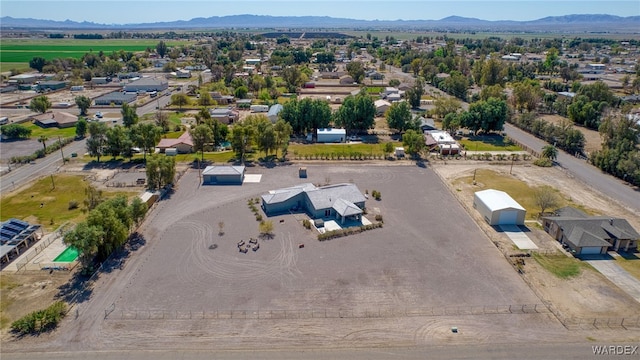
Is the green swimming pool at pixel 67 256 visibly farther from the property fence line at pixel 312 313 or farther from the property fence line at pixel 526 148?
the property fence line at pixel 526 148

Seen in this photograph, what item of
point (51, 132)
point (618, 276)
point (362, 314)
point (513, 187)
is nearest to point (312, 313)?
point (362, 314)

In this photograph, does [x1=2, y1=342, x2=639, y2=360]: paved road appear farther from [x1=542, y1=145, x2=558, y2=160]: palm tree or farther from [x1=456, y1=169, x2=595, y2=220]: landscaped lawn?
[x1=542, y1=145, x2=558, y2=160]: palm tree

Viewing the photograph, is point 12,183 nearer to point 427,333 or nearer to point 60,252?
point 60,252

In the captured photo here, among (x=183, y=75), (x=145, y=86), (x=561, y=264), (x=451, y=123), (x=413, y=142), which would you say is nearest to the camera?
(x=561, y=264)

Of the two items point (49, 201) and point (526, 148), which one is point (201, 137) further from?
point (526, 148)

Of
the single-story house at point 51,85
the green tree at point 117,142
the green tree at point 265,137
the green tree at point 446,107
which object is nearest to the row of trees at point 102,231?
the green tree at point 117,142

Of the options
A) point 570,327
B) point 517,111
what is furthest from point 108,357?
point 517,111
